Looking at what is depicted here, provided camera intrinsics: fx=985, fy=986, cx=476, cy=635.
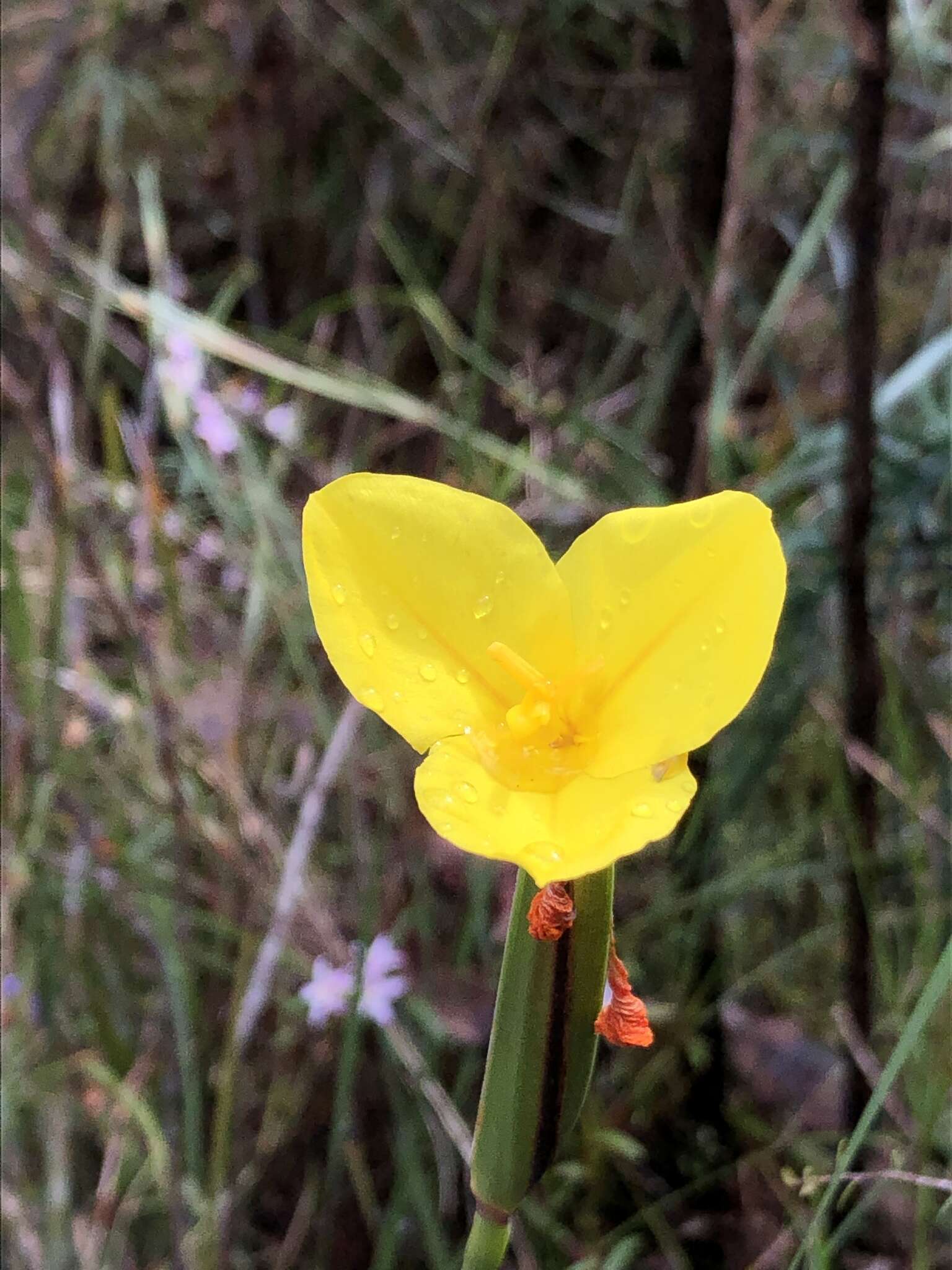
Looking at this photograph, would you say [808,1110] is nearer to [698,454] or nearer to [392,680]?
[698,454]

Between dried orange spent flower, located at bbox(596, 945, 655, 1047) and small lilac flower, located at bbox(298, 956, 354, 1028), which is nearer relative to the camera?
dried orange spent flower, located at bbox(596, 945, 655, 1047)

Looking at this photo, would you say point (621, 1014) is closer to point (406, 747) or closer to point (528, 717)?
point (528, 717)

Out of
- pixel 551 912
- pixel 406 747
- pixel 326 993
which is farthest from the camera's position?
pixel 406 747

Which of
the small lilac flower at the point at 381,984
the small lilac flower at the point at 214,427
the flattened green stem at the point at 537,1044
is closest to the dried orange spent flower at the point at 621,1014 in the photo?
the flattened green stem at the point at 537,1044

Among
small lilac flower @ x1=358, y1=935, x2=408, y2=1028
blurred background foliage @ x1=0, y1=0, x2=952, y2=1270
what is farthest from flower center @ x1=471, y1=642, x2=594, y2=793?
small lilac flower @ x1=358, y1=935, x2=408, y2=1028

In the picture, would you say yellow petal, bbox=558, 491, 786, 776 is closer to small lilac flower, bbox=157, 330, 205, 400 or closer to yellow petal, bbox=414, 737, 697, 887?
yellow petal, bbox=414, 737, 697, 887

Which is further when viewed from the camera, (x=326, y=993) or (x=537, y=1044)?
(x=326, y=993)

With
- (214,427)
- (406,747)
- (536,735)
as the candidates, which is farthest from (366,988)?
A: (214,427)
